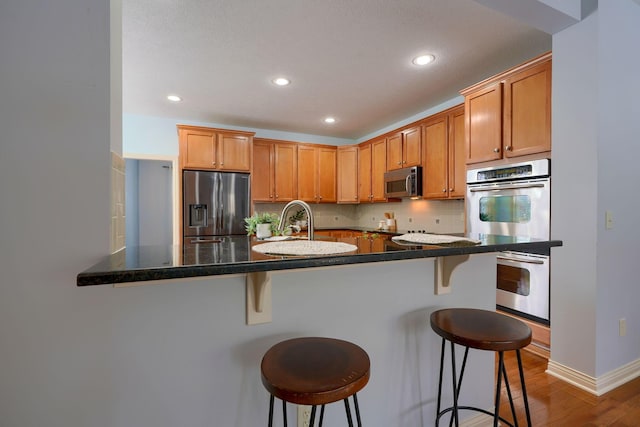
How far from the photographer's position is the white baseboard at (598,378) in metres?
1.89

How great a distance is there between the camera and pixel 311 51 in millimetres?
2482

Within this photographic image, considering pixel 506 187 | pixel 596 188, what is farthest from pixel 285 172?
pixel 596 188

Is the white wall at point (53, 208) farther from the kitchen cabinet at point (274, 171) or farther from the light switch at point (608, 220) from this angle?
the kitchen cabinet at point (274, 171)

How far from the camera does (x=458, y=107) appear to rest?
3.22m

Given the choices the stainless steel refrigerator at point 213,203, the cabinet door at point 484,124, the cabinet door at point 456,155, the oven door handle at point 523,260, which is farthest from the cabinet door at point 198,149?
the oven door handle at point 523,260

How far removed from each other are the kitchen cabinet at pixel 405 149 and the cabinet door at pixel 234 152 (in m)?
1.99

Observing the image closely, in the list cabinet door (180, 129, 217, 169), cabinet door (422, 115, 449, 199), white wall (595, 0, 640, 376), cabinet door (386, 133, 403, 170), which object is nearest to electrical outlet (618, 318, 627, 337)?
white wall (595, 0, 640, 376)

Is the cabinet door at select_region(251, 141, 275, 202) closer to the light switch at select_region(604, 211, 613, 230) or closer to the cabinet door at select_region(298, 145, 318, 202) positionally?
the cabinet door at select_region(298, 145, 318, 202)

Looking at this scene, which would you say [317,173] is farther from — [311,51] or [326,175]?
[311,51]

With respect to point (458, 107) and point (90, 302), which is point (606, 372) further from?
point (90, 302)

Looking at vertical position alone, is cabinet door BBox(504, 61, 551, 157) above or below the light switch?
above

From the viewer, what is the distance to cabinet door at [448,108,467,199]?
3.22 meters

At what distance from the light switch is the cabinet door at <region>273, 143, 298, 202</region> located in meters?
3.56

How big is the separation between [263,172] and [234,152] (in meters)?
0.55
